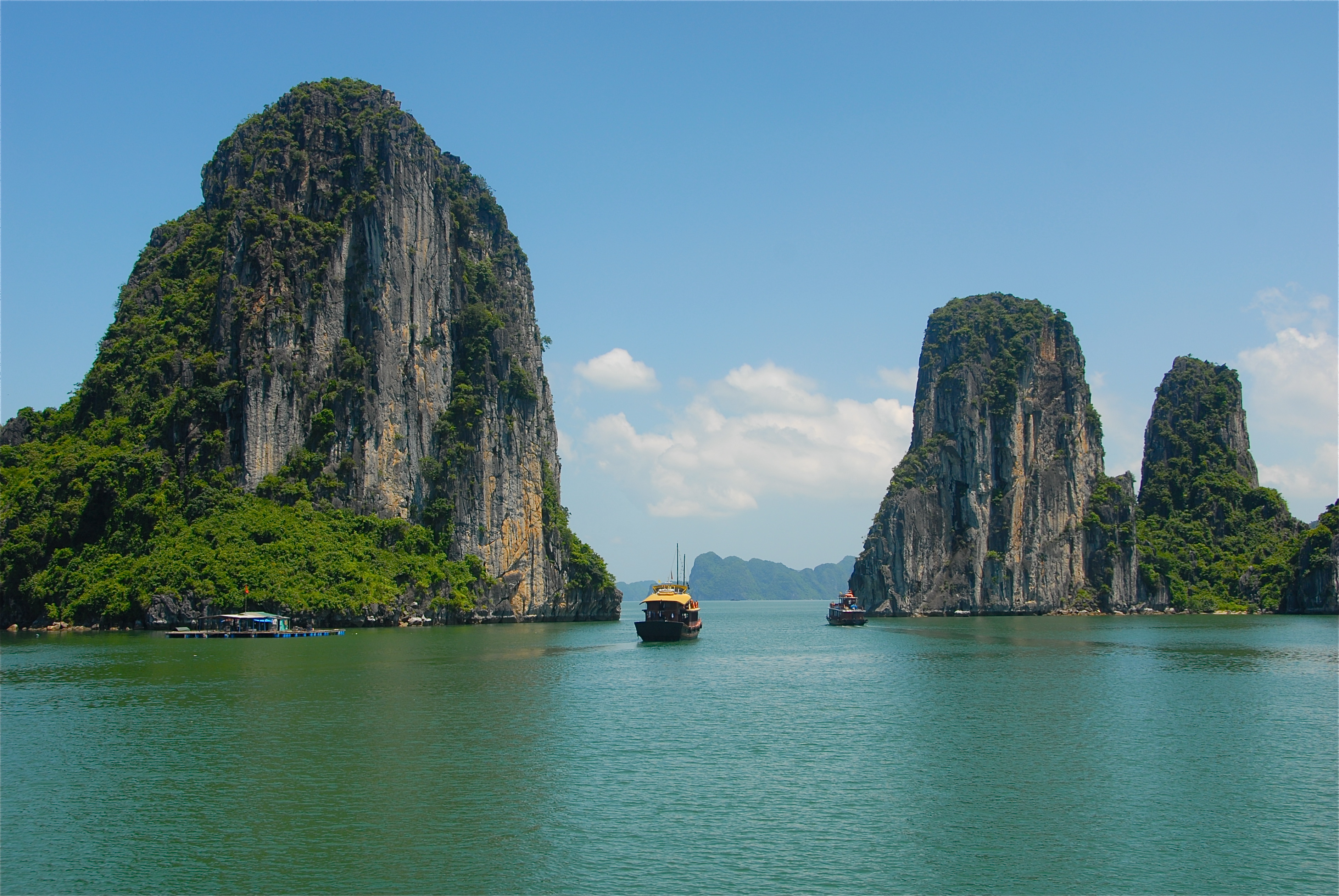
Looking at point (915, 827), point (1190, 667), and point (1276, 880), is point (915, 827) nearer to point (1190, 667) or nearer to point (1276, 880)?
point (1276, 880)

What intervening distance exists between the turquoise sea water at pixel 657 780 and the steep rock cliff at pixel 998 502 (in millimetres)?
82304

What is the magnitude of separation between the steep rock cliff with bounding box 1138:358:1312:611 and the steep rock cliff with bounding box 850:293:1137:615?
8423 mm

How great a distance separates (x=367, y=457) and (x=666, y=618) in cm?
3173

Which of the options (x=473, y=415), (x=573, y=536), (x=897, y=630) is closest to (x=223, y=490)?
(x=473, y=415)

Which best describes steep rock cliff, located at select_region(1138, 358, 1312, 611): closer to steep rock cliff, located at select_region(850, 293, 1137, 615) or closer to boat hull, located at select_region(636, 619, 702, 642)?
steep rock cliff, located at select_region(850, 293, 1137, 615)

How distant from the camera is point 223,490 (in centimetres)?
7981

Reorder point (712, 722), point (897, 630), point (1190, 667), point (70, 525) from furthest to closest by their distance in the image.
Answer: point (897, 630), point (70, 525), point (1190, 667), point (712, 722)

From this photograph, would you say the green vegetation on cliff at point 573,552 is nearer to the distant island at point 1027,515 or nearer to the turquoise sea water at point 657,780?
the distant island at point 1027,515

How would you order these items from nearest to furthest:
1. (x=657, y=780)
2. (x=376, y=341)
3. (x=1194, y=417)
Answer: (x=657, y=780), (x=376, y=341), (x=1194, y=417)

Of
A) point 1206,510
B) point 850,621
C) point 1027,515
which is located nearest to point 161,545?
point 850,621

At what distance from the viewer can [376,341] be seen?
291 feet

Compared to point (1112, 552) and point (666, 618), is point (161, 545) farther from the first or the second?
point (1112, 552)

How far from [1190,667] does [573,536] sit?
227 ft

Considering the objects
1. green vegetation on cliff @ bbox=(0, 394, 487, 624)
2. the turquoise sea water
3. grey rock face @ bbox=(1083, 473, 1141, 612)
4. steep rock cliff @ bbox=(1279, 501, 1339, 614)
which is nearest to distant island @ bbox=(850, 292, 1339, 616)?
grey rock face @ bbox=(1083, 473, 1141, 612)
